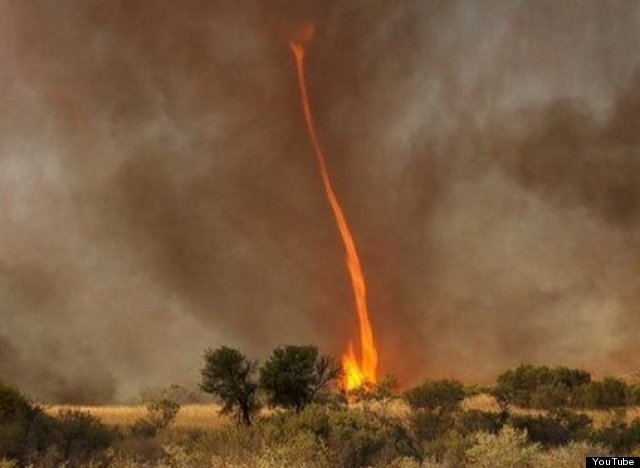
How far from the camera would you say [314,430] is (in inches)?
1238

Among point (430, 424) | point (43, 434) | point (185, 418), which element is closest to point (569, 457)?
point (430, 424)

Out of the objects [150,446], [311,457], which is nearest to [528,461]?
[311,457]

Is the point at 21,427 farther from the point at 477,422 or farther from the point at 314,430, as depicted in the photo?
the point at 477,422

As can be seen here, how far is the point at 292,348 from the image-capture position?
52000mm

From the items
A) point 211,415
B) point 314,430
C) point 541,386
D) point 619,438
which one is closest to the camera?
point 314,430

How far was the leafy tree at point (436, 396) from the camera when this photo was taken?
45438 millimetres

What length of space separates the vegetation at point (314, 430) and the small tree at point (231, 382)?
7 cm

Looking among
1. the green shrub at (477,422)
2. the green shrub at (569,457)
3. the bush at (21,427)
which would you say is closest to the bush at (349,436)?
the green shrub at (477,422)

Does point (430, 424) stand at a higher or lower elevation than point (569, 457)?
higher

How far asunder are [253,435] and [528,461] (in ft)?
41.5

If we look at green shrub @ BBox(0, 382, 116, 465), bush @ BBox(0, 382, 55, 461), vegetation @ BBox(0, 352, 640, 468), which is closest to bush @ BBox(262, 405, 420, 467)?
vegetation @ BBox(0, 352, 640, 468)

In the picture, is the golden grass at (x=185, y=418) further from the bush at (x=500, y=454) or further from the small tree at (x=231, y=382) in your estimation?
the bush at (x=500, y=454)

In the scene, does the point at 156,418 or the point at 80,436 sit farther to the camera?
the point at 156,418

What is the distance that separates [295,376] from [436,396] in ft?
31.6
